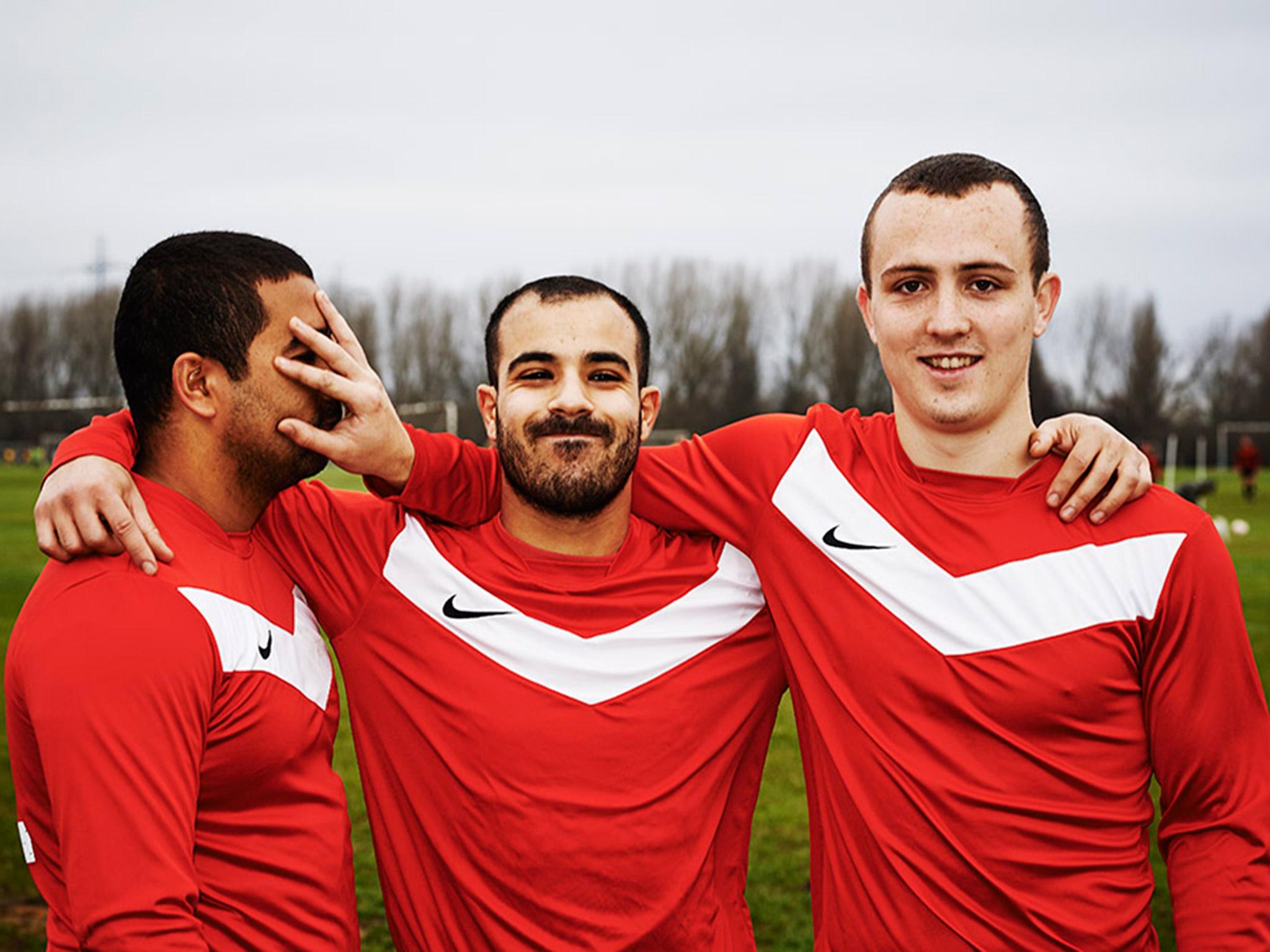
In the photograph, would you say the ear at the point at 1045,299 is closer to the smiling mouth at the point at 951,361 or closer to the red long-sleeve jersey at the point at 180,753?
the smiling mouth at the point at 951,361

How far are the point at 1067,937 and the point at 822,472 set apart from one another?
1.25 meters

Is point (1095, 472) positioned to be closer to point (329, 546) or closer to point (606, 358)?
point (606, 358)

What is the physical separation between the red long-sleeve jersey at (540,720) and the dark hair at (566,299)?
489mm

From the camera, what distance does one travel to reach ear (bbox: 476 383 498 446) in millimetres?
3189

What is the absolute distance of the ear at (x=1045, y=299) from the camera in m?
2.87

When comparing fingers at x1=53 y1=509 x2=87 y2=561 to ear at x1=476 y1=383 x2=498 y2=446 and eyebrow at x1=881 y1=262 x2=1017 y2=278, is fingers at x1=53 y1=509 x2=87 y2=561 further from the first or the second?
eyebrow at x1=881 y1=262 x2=1017 y2=278

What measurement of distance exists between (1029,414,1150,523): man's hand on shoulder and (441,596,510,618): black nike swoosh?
1.42 m

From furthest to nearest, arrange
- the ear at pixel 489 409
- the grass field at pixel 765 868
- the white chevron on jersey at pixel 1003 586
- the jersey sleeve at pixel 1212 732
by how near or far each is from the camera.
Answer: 1. the grass field at pixel 765 868
2. the ear at pixel 489 409
3. the white chevron on jersey at pixel 1003 586
4. the jersey sleeve at pixel 1212 732

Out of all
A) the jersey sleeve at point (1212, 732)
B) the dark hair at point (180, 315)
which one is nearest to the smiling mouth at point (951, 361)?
the jersey sleeve at point (1212, 732)

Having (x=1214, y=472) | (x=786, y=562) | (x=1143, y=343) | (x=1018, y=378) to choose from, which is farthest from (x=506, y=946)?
(x=1143, y=343)

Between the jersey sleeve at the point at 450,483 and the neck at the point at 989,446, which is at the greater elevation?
the neck at the point at 989,446

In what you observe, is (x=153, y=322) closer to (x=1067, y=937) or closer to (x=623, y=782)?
(x=623, y=782)

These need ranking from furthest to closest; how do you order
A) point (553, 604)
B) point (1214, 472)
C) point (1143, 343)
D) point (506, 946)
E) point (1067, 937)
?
point (1143, 343) < point (1214, 472) < point (553, 604) < point (506, 946) < point (1067, 937)

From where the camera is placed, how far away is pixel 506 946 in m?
2.72
